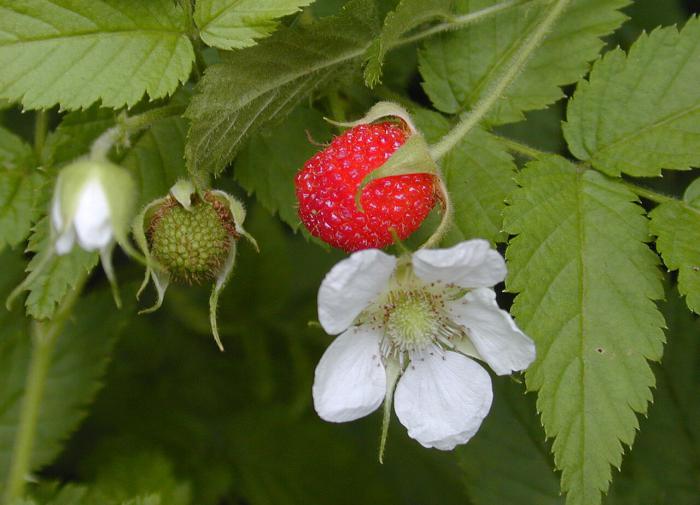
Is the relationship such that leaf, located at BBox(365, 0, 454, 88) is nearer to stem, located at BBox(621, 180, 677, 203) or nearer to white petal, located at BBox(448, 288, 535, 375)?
white petal, located at BBox(448, 288, 535, 375)

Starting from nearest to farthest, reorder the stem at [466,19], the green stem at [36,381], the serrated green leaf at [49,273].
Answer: the serrated green leaf at [49,273]
the stem at [466,19]
the green stem at [36,381]

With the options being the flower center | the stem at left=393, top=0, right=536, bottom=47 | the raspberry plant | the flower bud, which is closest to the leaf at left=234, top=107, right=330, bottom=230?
the raspberry plant

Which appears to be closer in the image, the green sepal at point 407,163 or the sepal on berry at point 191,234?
the green sepal at point 407,163

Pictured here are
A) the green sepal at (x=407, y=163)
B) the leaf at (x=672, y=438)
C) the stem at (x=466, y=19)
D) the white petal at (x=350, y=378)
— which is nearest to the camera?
the green sepal at (x=407, y=163)

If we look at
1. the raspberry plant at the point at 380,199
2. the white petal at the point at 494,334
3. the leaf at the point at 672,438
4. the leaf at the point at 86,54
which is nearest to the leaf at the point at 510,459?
the raspberry plant at the point at 380,199

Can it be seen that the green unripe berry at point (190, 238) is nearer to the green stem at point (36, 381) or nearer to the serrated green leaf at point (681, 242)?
the green stem at point (36, 381)

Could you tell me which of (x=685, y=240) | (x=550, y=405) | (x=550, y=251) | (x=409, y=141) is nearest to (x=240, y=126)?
(x=409, y=141)

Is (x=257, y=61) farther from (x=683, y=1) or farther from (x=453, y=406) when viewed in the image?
(x=683, y=1)
